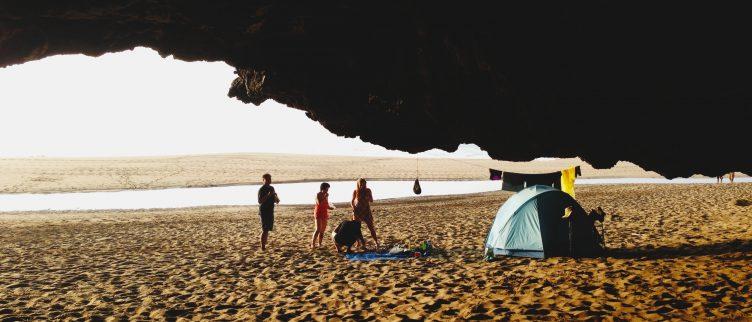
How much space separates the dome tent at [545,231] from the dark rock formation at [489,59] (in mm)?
1190

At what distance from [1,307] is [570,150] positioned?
11.1 meters

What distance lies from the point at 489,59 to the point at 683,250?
6.89 metres

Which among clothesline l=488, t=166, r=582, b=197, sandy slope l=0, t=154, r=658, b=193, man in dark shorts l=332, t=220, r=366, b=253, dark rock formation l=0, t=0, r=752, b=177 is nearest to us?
dark rock formation l=0, t=0, r=752, b=177

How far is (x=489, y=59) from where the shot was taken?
7766 mm

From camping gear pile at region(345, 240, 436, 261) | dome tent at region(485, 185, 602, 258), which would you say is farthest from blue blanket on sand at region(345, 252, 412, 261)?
dome tent at region(485, 185, 602, 258)

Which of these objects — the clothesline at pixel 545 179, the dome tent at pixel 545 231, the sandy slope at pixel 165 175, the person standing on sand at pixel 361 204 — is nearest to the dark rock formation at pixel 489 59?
the dome tent at pixel 545 231

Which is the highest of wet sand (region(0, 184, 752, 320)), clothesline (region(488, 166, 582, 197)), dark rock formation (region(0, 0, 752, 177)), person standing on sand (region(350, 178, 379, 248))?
dark rock formation (region(0, 0, 752, 177))

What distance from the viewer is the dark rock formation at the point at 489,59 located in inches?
268

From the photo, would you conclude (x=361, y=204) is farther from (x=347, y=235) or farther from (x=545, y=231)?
(x=545, y=231)

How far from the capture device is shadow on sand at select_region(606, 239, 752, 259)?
33.0 feet

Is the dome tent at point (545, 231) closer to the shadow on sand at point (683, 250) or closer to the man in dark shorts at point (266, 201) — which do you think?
the shadow on sand at point (683, 250)

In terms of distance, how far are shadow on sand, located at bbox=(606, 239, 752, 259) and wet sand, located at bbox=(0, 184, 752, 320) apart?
37 millimetres

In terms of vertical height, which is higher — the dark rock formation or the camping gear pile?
the dark rock formation

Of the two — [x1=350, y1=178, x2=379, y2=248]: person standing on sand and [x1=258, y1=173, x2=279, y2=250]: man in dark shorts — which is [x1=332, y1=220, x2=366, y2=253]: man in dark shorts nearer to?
[x1=350, y1=178, x2=379, y2=248]: person standing on sand
